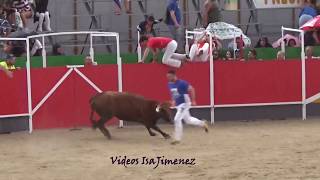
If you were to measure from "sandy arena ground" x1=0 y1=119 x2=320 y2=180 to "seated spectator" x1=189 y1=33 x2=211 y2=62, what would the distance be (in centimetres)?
160

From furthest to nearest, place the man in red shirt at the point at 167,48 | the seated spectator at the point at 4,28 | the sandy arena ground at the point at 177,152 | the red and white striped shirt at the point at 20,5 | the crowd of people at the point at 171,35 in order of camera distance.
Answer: the red and white striped shirt at the point at 20,5
the seated spectator at the point at 4,28
the crowd of people at the point at 171,35
the man in red shirt at the point at 167,48
the sandy arena ground at the point at 177,152

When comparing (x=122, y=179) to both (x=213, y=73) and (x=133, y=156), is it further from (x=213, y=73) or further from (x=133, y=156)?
(x=213, y=73)

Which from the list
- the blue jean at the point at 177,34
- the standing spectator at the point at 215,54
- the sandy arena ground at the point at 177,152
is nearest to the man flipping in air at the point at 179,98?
the sandy arena ground at the point at 177,152

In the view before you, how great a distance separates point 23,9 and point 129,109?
22.8 ft

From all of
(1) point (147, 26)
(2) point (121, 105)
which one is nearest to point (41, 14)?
(1) point (147, 26)

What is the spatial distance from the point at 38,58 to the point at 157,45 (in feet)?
9.63

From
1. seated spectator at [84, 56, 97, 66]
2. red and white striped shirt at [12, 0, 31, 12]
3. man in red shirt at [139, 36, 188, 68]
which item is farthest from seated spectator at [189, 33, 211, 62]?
red and white striped shirt at [12, 0, 31, 12]

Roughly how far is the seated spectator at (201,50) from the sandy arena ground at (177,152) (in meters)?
1.60

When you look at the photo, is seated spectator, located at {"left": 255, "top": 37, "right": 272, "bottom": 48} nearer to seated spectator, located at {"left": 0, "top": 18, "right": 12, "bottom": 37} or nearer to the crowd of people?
the crowd of people

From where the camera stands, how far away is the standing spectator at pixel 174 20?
2045cm

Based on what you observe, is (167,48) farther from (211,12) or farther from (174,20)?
(211,12)

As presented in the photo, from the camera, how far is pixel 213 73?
16625mm

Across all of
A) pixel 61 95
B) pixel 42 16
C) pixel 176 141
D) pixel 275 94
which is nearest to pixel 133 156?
pixel 176 141

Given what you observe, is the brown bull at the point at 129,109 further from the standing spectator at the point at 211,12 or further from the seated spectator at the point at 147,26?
the standing spectator at the point at 211,12
